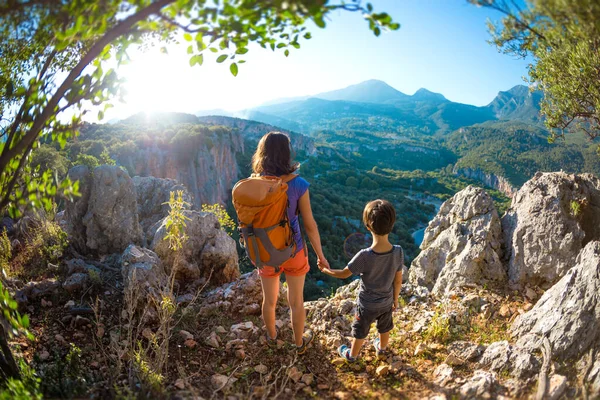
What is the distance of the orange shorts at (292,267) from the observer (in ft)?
10.9

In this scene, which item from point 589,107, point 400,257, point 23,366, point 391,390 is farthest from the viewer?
point 589,107

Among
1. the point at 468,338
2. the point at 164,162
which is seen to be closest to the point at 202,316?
the point at 468,338

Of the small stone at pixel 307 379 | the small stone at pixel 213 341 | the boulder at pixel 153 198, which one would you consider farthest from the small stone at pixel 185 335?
the boulder at pixel 153 198

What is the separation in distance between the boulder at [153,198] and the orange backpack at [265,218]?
593 cm

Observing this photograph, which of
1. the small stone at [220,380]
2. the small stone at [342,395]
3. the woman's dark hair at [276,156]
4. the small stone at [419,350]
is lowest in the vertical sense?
the small stone at [419,350]

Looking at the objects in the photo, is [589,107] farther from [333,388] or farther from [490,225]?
[333,388]

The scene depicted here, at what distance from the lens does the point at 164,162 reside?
30.9 m

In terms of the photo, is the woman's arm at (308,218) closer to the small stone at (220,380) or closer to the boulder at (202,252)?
the small stone at (220,380)

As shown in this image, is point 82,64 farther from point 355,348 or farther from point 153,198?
point 153,198

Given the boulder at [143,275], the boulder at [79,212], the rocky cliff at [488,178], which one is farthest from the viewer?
the rocky cliff at [488,178]

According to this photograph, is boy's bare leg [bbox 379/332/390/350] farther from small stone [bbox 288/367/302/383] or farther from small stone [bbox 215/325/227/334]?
small stone [bbox 215/325/227/334]

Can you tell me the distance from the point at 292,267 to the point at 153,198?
7.34 metres

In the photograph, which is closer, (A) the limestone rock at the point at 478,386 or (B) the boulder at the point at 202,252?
(A) the limestone rock at the point at 478,386

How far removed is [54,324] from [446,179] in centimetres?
10439
